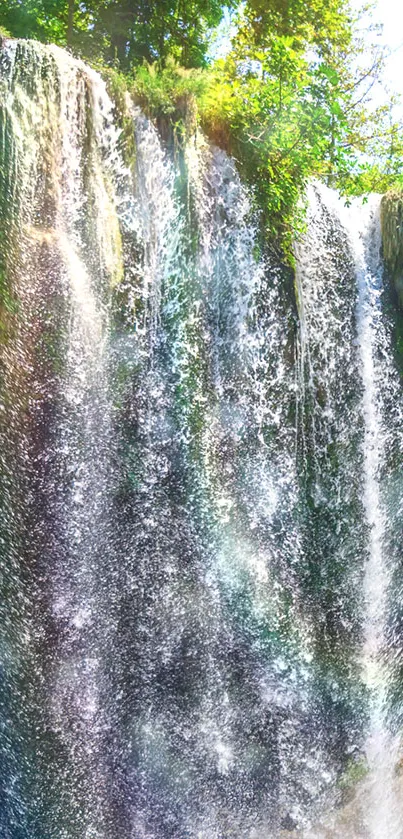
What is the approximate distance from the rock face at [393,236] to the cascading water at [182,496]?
0.13 metres

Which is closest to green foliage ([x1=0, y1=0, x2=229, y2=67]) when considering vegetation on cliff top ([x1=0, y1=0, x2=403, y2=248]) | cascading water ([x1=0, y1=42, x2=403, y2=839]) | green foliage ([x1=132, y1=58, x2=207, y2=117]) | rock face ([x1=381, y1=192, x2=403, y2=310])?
vegetation on cliff top ([x1=0, y1=0, x2=403, y2=248])

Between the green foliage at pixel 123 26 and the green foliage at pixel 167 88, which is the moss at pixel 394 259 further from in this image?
the green foliage at pixel 123 26

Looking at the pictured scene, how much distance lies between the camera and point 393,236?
4.96m

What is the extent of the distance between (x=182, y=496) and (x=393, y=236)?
279 cm

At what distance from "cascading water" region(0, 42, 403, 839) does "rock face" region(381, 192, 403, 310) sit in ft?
0.42

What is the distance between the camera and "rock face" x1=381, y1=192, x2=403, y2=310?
16.2 ft

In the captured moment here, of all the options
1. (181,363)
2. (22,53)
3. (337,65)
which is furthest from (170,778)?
(337,65)

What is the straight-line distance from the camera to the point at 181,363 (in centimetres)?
402

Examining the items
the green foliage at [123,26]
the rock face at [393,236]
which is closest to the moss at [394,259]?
the rock face at [393,236]

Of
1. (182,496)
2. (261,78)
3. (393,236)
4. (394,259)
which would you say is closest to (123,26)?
(261,78)

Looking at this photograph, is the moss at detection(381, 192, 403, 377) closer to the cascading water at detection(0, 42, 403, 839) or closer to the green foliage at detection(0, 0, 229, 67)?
the cascading water at detection(0, 42, 403, 839)

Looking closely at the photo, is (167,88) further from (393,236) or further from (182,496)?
(182,496)

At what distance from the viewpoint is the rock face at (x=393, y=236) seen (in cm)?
495

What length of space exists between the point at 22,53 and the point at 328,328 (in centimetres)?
273
